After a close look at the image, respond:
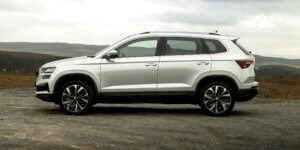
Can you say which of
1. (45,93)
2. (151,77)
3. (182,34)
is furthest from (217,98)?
(45,93)

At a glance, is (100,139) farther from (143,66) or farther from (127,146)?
(143,66)

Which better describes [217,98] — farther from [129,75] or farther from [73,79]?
[73,79]

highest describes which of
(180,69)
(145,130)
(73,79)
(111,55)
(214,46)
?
(214,46)

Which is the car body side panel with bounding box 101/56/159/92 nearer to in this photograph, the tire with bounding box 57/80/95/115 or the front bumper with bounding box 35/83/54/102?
the tire with bounding box 57/80/95/115

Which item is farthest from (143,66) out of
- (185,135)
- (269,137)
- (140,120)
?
(269,137)

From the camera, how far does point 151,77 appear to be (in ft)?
36.1

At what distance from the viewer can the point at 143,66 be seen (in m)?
10.9

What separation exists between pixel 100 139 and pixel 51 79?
341 cm

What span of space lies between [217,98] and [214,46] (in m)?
1.18

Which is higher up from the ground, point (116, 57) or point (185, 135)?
point (116, 57)

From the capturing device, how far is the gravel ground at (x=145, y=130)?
25.4ft

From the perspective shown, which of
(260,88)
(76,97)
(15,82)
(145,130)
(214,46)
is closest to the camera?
(145,130)

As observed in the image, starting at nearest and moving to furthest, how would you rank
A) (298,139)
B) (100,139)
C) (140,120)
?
1. (100,139)
2. (298,139)
3. (140,120)

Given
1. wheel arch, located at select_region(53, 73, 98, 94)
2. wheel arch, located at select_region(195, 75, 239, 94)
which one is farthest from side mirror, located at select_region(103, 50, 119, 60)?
wheel arch, located at select_region(195, 75, 239, 94)
